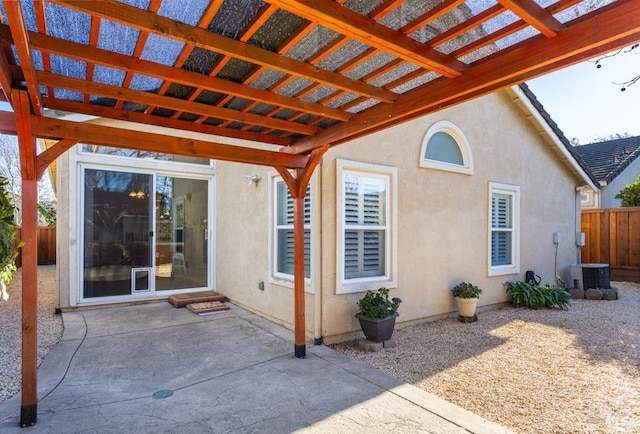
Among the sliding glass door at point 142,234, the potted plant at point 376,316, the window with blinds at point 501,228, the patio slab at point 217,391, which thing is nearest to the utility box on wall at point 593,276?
the window with blinds at point 501,228

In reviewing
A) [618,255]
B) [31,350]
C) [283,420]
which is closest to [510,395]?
[283,420]

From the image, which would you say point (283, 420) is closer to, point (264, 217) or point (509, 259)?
point (264, 217)

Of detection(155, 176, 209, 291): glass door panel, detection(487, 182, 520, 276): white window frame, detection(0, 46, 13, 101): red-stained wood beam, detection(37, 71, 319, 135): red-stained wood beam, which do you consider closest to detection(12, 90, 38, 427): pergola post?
detection(0, 46, 13, 101): red-stained wood beam

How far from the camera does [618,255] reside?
455 inches

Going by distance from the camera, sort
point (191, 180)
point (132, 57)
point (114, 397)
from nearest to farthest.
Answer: point (132, 57), point (114, 397), point (191, 180)

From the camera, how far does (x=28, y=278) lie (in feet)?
10.6

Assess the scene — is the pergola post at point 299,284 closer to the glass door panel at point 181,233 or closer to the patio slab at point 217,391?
the patio slab at point 217,391

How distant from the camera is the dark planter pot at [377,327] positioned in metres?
5.06

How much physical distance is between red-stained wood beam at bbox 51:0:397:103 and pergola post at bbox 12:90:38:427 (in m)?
1.61

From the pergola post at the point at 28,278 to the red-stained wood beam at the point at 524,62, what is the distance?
10.1 feet

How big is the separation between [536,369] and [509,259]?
4.41 meters

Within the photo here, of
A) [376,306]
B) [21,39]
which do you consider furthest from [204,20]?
[376,306]

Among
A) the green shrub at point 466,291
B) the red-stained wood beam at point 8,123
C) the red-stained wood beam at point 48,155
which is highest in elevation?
the red-stained wood beam at point 8,123

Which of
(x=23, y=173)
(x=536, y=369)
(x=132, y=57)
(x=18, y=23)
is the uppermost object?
(x=132, y=57)
